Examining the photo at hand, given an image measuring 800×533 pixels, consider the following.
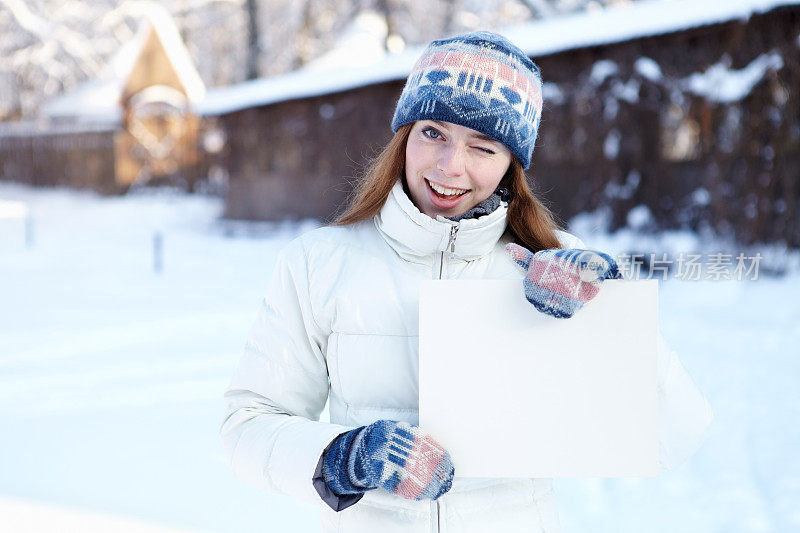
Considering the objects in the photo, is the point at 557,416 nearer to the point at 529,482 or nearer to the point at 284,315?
the point at 529,482

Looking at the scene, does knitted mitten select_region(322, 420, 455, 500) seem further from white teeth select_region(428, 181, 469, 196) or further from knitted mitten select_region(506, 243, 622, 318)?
white teeth select_region(428, 181, 469, 196)

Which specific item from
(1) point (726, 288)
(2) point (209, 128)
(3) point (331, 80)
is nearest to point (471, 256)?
(1) point (726, 288)

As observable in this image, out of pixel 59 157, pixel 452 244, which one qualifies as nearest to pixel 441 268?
pixel 452 244

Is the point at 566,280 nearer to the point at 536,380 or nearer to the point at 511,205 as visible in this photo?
the point at 536,380

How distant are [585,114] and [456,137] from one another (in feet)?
27.8

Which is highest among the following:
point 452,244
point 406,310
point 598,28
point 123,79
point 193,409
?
point 598,28

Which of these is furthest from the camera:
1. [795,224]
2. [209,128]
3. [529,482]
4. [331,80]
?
[209,128]

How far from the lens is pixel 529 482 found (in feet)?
5.23

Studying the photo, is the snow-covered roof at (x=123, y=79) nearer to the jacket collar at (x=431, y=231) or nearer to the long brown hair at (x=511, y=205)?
the long brown hair at (x=511, y=205)

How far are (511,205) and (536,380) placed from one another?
0.48m

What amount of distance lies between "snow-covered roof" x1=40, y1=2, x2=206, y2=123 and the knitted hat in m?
22.8

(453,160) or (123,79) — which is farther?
(123,79)

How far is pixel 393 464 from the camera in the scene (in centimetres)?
131

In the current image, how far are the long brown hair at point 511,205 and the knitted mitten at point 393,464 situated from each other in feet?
1.89
